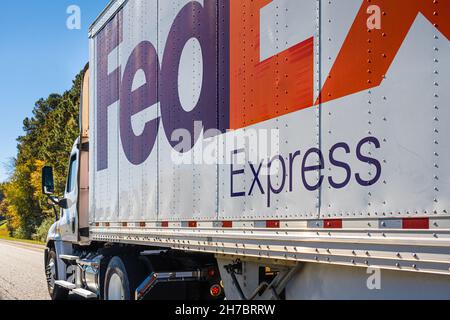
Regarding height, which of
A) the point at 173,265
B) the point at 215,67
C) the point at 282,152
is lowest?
the point at 173,265

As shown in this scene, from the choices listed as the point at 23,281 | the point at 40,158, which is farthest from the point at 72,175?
the point at 40,158

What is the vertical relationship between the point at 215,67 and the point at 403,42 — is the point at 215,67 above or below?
above

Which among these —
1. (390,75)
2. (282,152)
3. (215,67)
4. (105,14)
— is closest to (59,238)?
(105,14)

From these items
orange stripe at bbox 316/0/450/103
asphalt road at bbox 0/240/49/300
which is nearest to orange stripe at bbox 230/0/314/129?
orange stripe at bbox 316/0/450/103

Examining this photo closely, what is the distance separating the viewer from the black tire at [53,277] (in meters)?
10.9

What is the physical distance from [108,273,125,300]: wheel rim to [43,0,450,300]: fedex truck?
46 millimetres

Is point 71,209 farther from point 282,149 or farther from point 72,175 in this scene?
point 282,149

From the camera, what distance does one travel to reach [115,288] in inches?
285

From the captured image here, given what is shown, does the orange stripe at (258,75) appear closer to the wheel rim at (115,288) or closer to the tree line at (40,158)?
the wheel rim at (115,288)

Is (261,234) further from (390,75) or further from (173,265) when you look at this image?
(173,265)

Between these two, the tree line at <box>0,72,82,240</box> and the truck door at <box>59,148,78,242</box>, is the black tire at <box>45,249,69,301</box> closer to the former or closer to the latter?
the truck door at <box>59,148,78,242</box>

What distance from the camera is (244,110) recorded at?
14.5 feet

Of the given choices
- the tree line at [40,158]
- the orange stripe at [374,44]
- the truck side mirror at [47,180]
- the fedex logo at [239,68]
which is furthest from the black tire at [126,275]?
the tree line at [40,158]
